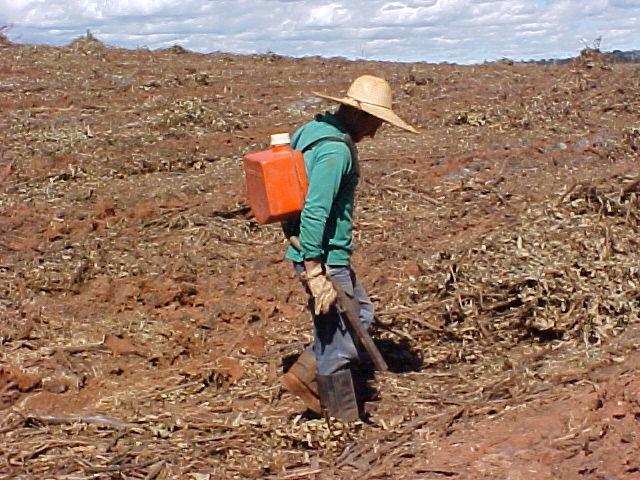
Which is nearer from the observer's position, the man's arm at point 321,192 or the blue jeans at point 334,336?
the man's arm at point 321,192

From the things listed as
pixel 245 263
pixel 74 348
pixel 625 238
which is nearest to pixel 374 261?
pixel 245 263

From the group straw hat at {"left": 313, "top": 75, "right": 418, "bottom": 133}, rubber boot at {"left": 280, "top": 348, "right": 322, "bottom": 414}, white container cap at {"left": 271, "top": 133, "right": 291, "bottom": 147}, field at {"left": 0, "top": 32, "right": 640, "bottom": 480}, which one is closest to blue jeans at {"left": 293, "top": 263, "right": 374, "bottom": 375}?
rubber boot at {"left": 280, "top": 348, "right": 322, "bottom": 414}

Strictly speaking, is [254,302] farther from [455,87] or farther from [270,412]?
[455,87]

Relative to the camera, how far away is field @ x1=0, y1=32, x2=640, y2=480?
4.35 m

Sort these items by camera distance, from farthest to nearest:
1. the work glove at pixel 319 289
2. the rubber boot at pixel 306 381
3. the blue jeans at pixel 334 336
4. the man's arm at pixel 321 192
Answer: the rubber boot at pixel 306 381, the blue jeans at pixel 334 336, the work glove at pixel 319 289, the man's arm at pixel 321 192

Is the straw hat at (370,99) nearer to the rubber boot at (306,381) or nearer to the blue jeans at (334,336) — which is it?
the blue jeans at (334,336)

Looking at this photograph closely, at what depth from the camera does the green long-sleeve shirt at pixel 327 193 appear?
161 inches

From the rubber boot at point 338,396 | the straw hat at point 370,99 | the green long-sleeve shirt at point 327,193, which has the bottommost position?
the rubber boot at point 338,396

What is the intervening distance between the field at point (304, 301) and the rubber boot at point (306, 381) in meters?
0.10

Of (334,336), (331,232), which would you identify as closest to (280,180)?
(331,232)

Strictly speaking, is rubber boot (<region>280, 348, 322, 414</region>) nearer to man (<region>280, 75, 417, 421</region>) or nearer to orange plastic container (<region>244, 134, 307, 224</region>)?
man (<region>280, 75, 417, 421</region>)

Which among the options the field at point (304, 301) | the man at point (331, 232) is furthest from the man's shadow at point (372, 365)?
the man at point (331, 232)

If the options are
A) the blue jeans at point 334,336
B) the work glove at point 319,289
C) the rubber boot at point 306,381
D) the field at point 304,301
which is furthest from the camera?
the rubber boot at point 306,381

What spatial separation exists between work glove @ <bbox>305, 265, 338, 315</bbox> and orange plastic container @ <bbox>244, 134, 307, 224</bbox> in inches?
10.6
